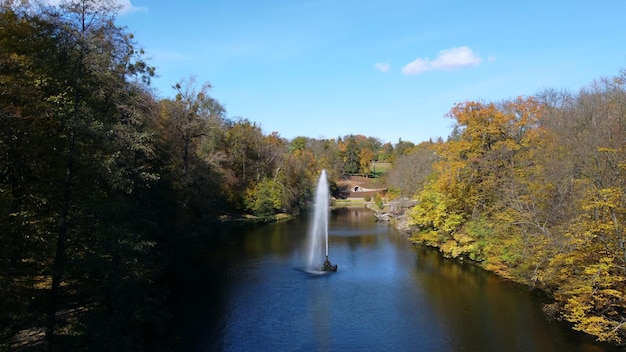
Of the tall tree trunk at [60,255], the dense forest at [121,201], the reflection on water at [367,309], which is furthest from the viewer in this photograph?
the reflection on water at [367,309]

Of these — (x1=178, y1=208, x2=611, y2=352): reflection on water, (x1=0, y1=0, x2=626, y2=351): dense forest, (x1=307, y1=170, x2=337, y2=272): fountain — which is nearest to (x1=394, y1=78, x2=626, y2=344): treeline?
(x1=0, y1=0, x2=626, y2=351): dense forest

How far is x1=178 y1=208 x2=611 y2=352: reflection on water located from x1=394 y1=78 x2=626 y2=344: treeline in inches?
62.4

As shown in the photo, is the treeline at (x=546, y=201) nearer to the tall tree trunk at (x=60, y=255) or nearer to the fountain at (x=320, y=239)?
the fountain at (x=320, y=239)

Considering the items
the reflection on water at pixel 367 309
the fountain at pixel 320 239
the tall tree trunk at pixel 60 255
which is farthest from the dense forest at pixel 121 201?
the fountain at pixel 320 239

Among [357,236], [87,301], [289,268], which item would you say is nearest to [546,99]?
[357,236]

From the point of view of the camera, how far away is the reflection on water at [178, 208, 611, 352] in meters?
16.2

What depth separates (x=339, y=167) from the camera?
95000mm

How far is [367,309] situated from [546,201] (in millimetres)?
10339

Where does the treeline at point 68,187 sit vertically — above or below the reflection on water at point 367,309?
above

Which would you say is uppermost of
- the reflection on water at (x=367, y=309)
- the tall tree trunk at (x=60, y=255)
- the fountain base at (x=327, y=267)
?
the tall tree trunk at (x=60, y=255)

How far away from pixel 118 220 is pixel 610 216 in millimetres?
16947

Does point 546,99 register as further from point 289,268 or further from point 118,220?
point 118,220

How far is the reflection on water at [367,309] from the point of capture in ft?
53.2

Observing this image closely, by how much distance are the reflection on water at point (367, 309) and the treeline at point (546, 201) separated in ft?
5.20
